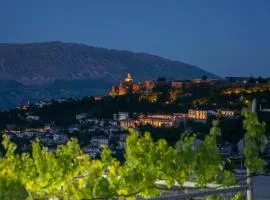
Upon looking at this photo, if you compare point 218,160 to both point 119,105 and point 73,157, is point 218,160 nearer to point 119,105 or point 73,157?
point 73,157

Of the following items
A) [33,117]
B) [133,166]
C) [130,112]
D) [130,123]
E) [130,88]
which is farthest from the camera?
[130,88]

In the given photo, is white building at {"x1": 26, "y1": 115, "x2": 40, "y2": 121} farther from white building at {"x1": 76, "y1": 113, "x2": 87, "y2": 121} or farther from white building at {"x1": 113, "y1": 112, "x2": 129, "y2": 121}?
white building at {"x1": 113, "y1": 112, "x2": 129, "y2": 121}

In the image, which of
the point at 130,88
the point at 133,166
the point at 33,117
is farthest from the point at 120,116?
the point at 133,166

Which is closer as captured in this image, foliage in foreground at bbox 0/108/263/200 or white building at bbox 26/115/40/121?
foliage in foreground at bbox 0/108/263/200

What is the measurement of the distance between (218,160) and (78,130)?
123 ft

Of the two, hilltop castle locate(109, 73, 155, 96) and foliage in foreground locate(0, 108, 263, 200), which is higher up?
hilltop castle locate(109, 73, 155, 96)

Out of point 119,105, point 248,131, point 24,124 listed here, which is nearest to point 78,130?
point 24,124

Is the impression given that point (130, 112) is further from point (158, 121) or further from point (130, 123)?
point (158, 121)

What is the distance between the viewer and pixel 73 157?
561 centimetres

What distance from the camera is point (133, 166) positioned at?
5492 millimetres

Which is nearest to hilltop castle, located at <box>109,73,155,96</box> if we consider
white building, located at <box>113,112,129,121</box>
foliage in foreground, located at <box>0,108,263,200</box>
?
white building, located at <box>113,112,129,121</box>

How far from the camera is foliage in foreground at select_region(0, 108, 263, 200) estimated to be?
5207 millimetres

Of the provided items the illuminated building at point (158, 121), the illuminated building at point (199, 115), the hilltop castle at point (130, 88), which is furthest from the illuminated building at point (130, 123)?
the hilltop castle at point (130, 88)

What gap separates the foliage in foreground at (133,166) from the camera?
521 cm
